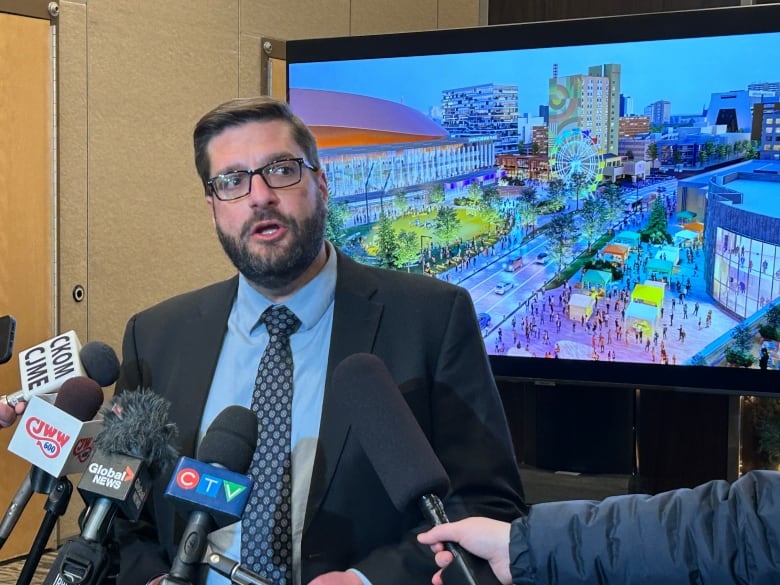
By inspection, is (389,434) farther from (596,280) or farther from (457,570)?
(596,280)

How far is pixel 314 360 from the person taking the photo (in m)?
1.76

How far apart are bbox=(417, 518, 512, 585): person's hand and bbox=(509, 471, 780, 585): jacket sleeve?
0.01 metres

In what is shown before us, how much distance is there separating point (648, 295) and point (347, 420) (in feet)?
5.19

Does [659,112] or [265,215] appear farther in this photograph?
[659,112]

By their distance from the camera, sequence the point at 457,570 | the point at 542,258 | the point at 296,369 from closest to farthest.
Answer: the point at 457,570 → the point at 296,369 → the point at 542,258

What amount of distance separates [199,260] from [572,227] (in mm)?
1727

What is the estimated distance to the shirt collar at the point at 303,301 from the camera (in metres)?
1.79

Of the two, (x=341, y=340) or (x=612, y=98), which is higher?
(x=612, y=98)

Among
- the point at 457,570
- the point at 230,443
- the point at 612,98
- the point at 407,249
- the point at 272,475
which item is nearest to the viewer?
the point at 457,570

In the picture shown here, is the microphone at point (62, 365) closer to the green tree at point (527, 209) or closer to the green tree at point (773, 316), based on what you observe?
the green tree at point (527, 209)

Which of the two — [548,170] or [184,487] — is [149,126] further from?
[184,487]

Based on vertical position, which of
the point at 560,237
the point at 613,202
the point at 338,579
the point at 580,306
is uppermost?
the point at 613,202

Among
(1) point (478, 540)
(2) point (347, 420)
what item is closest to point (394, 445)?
(1) point (478, 540)

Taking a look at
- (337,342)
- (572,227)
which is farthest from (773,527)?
(572,227)
